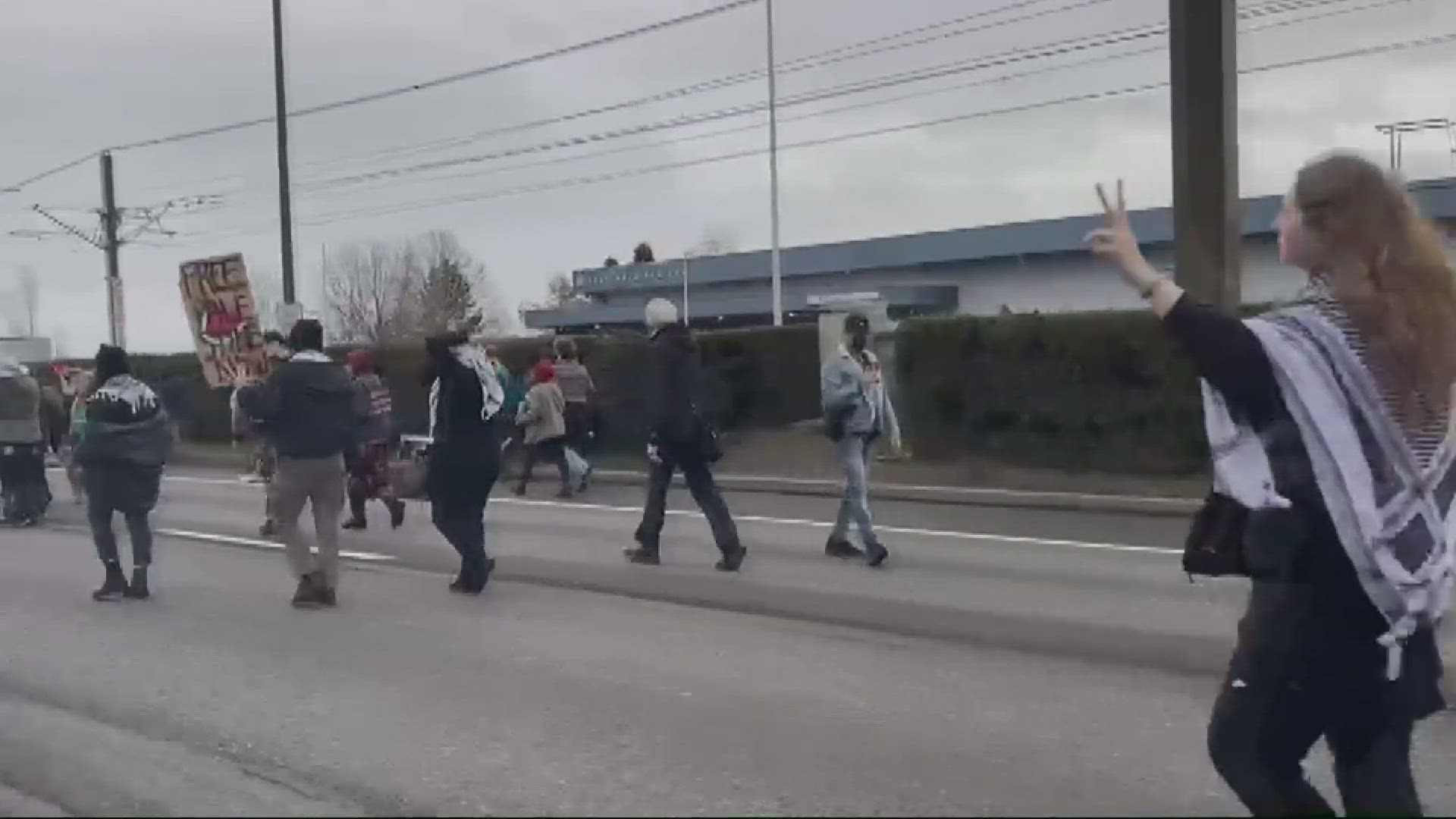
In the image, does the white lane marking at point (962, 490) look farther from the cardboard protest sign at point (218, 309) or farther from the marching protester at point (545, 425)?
the cardboard protest sign at point (218, 309)

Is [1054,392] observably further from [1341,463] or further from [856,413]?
[1341,463]

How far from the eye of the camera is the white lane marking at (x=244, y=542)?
12500 millimetres

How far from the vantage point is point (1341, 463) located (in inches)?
136

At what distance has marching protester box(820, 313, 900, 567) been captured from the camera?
1124 centimetres

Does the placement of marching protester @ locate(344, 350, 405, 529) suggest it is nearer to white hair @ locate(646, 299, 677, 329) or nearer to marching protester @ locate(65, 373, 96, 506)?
marching protester @ locate(65, 373, 96, 506)

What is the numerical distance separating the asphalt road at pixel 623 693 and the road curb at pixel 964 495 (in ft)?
10.3

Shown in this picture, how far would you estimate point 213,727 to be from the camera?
669cm

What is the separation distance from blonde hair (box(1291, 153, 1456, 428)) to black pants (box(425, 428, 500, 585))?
734 cm

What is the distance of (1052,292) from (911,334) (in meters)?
22.1

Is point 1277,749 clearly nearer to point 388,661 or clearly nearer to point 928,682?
point 928,682

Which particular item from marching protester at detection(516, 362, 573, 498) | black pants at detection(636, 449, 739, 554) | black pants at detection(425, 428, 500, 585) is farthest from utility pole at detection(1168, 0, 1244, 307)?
marching protester at detection(516, 362, 573, 498)

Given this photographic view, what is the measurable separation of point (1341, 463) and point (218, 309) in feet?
60.7

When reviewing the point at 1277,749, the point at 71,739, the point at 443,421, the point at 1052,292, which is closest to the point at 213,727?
the point at 71,739

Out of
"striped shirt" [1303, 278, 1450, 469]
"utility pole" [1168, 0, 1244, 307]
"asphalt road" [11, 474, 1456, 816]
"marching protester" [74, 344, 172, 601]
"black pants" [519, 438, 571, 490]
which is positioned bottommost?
"asphalt road" [11, 474, 1456, 816]
